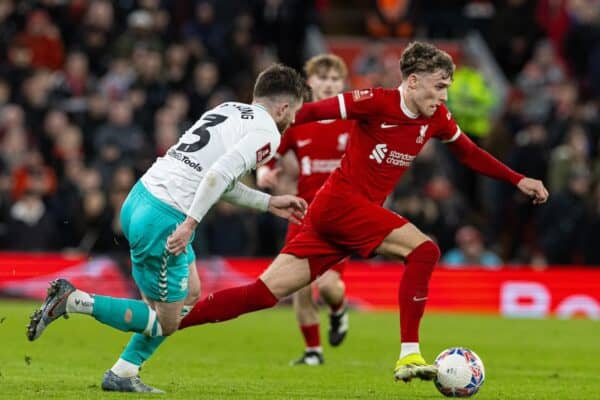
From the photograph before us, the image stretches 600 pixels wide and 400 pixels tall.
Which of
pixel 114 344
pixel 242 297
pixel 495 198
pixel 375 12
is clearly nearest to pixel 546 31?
pixel 375 12

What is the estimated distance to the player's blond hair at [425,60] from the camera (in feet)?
33.2

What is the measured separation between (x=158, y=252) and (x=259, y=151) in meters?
0.92

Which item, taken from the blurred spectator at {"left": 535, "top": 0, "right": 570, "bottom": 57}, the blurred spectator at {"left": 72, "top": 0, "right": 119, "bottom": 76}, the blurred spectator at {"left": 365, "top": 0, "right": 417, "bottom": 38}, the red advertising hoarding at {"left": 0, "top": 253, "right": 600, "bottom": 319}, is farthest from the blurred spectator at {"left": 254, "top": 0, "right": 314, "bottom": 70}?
the red advertising hoarding at {"left": 0, "top": 253, "right": 600, "bottom": 319}

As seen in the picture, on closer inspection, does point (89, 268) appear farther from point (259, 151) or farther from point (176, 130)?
point (259, 151)

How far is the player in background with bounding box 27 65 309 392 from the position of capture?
29.5ft

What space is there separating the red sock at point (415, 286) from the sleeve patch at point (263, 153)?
1.48 metres

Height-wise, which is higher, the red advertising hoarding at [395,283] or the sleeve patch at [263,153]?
the sleeve patch at [263,153]

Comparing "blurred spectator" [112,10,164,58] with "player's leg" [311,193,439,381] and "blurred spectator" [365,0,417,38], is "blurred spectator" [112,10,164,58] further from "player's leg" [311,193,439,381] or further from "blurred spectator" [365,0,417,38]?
"player's leg" [311,193,439,381]

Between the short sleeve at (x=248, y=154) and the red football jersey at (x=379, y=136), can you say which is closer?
the short sleeve at (x=248, y=154)

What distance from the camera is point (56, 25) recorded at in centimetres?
2267

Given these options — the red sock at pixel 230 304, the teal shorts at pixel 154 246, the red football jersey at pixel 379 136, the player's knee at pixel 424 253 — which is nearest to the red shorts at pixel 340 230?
the red football jersey at pixel 379 136

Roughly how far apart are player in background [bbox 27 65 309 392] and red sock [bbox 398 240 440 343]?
40.4 inches

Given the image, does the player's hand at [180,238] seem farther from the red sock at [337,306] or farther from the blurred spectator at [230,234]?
the blurred spectator at [230,234]

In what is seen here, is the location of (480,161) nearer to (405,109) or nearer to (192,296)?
(405,109)
